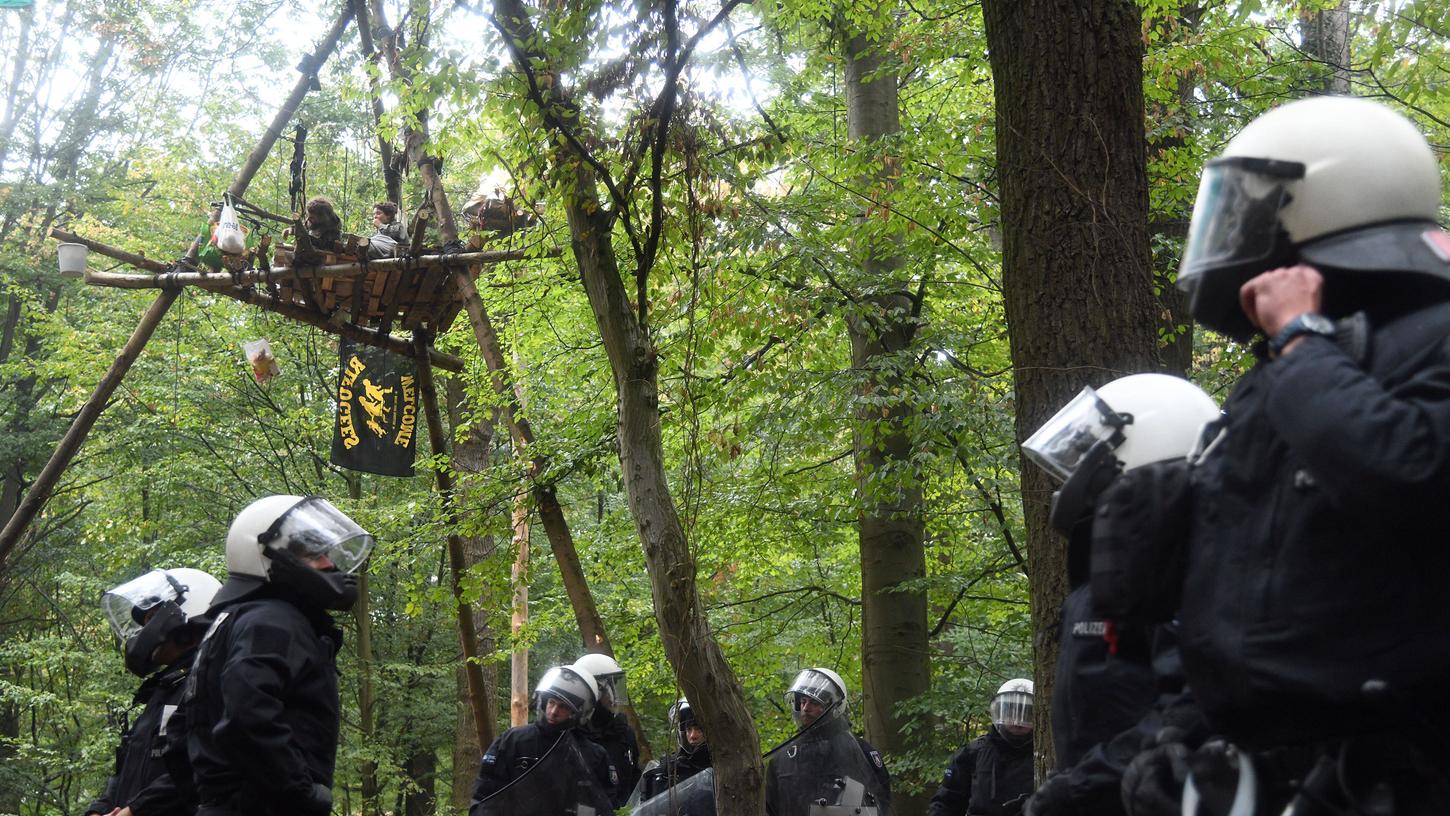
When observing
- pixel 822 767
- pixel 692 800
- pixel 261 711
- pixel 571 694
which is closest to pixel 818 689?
pixel 822 767

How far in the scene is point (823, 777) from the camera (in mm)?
8070

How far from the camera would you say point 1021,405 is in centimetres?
463

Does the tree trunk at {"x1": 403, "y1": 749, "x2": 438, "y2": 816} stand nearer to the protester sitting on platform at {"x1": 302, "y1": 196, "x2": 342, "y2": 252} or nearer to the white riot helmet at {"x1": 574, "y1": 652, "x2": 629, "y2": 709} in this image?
the protester sitting on platform at {"x1": 302, "y1": 196, "x2": 342, "y2": 252}

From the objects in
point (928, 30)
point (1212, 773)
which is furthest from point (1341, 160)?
point (928, 30)

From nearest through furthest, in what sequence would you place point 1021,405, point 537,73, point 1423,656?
point 1423,656 < point 1021,405 < point 537,73

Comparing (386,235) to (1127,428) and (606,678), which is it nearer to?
(606,678)

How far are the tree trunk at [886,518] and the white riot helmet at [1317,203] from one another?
795 cm

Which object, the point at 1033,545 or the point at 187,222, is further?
the point at 187,222

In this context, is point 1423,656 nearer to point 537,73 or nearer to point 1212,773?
point 1212,773

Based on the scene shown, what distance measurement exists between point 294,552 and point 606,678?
4.71 meters

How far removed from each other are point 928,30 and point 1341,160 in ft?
27.3

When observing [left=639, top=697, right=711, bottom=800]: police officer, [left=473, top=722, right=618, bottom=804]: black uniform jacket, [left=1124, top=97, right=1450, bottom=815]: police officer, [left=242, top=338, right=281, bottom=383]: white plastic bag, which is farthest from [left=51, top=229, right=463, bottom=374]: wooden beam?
[left=1124, top=97, right=1450, bottom=815]: police officer

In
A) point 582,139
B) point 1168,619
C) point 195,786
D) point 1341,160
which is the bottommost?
point 195,786

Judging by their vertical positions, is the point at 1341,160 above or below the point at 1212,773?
above
